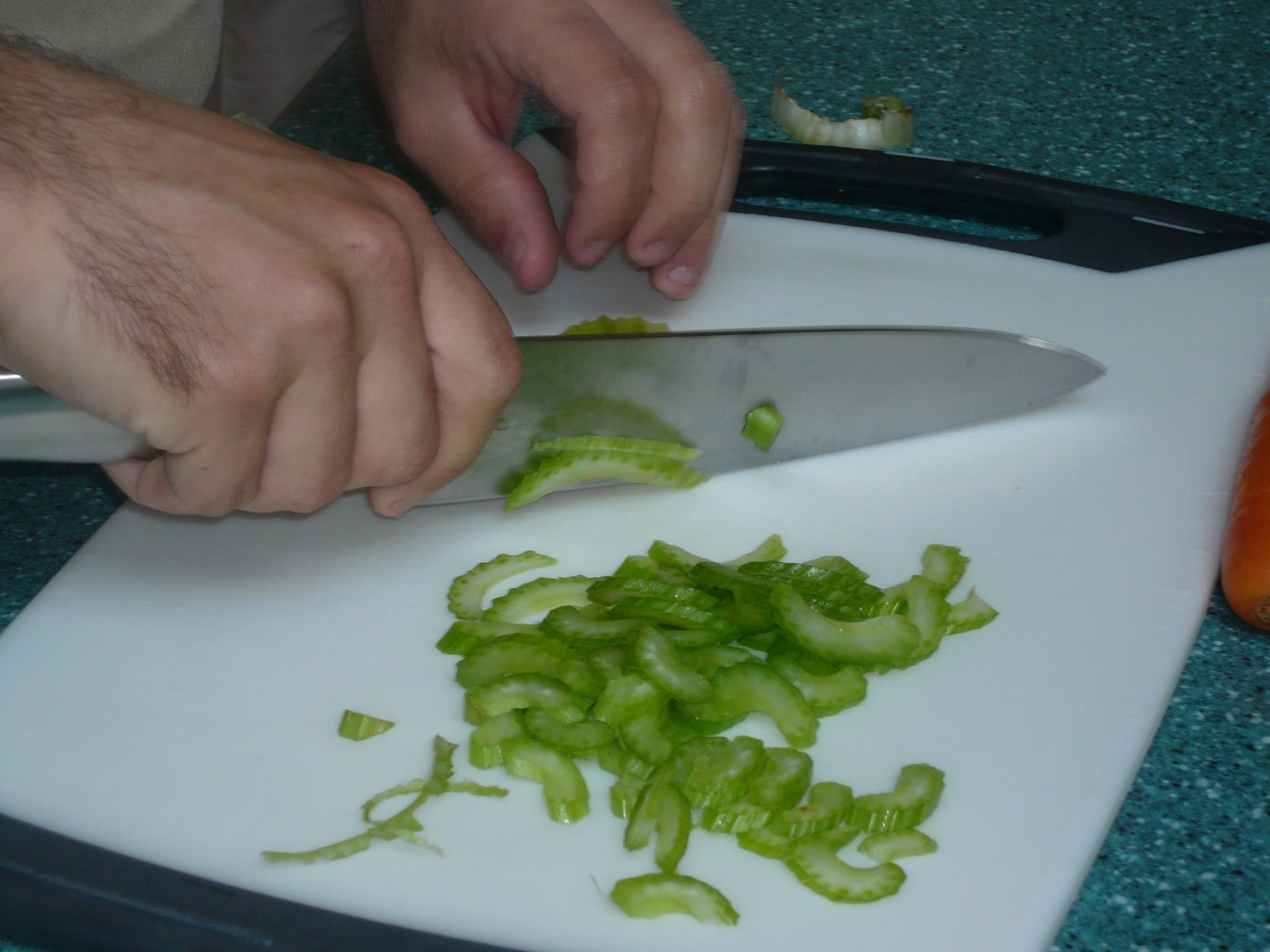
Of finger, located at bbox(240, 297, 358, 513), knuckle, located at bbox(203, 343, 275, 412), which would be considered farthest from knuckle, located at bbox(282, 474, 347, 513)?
knuckle, located at bbox(203, 343, 275, 412)

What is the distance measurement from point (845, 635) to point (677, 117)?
2.01 ft

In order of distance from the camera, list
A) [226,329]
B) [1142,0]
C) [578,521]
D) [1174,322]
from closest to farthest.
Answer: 1. [226,329]
2. [578,521]
3. [1174,322]
4. [1142,0]

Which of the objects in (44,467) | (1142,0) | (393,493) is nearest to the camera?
(393,493)

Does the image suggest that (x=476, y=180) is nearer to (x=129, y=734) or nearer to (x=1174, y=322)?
(x=129, y=734)

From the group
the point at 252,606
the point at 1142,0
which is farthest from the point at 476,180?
the point at 1142,0

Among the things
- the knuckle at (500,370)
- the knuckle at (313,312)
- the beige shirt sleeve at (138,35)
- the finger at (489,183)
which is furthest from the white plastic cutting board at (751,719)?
the beige shirt sleeve at (138,35)

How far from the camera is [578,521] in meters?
1.30

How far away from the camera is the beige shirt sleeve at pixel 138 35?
1.46 meters

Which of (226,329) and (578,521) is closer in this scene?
(226,329)

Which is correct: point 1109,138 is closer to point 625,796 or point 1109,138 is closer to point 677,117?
point 677,117

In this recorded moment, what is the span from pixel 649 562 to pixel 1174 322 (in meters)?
0.72

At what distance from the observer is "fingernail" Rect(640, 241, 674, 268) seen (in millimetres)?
1457

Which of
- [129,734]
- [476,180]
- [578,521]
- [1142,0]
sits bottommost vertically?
[129,734]

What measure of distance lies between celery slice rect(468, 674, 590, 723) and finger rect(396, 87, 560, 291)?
0.55 metres
